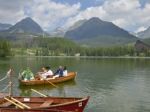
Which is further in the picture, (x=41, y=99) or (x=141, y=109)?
(x=141, y=109)

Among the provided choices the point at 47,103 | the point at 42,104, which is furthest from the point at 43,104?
the point at 47,103

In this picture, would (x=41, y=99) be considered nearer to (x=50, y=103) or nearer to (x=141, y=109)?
(x=50, y=103)

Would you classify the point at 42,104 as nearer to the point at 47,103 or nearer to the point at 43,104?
the point at 43,104

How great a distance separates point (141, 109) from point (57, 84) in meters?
23.1

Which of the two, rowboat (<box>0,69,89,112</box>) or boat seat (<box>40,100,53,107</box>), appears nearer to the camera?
rowboat (<box>0,69,89,112</box>)

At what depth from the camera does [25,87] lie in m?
50.7

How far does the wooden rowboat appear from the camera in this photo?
27.1m

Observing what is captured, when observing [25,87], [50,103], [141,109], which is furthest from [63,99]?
[25,87]

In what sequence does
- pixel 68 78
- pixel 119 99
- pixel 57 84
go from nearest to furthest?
pixel 119 99 < pixel 57 84 < pixel 68 78

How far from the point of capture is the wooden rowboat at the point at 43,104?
89.0ft

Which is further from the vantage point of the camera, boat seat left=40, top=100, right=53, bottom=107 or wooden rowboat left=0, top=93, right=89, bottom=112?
boat seat left=40, top=100, right=53, bottom=107

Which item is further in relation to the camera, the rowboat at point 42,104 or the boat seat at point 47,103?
the boat seat at point 47,103

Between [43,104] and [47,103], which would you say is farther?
[47,103]

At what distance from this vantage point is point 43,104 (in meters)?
29.5
